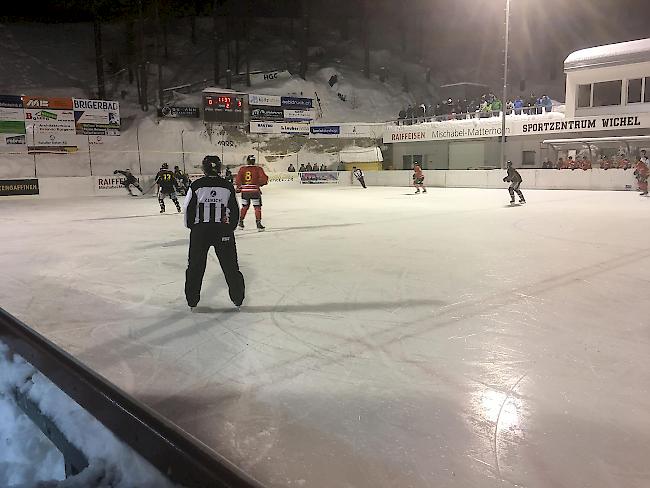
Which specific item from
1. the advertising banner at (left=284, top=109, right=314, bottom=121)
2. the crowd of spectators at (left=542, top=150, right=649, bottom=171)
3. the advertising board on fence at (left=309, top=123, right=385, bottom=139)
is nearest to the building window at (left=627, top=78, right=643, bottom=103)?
the crowd of spectators at (left=542, top=150, right=649, bottom=171)

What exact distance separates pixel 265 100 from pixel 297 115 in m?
2.66

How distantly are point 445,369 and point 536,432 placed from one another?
898 millimetres

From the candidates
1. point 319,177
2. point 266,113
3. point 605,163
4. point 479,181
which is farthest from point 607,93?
point 266,113

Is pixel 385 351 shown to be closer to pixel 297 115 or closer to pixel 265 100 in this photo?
pixel 265 100

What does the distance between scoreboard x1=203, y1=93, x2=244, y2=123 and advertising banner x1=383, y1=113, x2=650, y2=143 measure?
1062 centimetres

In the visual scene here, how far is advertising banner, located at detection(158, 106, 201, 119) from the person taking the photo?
35094 millimetres

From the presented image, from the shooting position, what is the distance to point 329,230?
11102mm

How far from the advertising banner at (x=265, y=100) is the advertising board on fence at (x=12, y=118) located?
14830 millimetres

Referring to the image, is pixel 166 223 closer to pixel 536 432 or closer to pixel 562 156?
pixel 536 432

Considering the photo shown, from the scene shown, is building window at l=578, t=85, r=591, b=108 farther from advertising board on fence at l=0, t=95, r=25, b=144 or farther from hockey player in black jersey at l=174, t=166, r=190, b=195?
advertising board on fence at l=0, t=95, r=25, b=144

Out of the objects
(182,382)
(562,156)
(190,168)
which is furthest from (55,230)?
(562,156)

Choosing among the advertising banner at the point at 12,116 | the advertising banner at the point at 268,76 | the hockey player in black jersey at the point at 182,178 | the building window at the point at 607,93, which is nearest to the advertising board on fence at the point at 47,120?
the advertising banner at the point at 12,116

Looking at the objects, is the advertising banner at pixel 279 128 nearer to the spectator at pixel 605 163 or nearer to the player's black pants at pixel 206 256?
the spectator at pixel 605 163

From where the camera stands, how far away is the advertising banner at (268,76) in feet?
146
